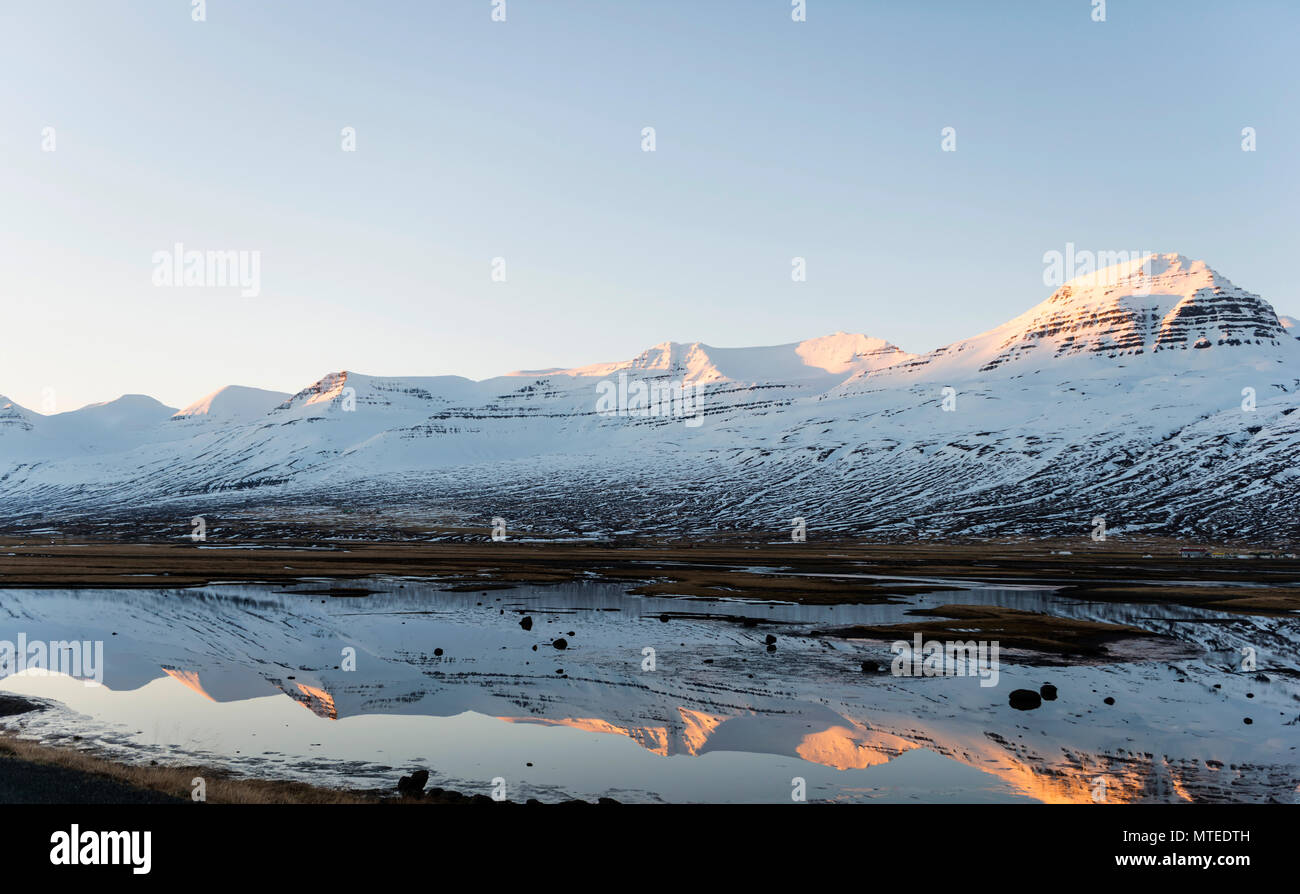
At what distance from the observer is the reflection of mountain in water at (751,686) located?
24125 mm

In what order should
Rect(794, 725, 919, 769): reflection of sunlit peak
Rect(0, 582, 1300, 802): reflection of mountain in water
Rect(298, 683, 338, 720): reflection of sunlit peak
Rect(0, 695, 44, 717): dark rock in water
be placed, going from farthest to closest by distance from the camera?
Rect(298, 683, 338, 720): reflection of sunlit peak < Rect(0, 695, 44, 717): dark rock in water < Rect(0, 582, 1300, 802): reflection of mountain in water < Rect(794, 725, 919, 769): reflection of sunlit peak

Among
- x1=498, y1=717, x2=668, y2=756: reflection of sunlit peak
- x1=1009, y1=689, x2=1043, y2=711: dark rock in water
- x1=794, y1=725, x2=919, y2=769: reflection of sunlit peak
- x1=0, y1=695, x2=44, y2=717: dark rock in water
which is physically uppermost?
x1=0, y1=695, x2=44, y2=717: dark rock in water

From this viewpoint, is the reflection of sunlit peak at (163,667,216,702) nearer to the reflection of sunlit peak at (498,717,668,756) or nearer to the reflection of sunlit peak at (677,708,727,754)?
the reflection of sunlit peak at (498,717,668,756)

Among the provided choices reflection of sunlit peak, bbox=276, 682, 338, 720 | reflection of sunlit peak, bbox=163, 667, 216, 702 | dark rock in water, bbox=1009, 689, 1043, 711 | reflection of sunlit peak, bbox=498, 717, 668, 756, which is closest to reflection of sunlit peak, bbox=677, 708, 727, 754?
reflection of sunlit peak, bbox=498, 717, 668, 756

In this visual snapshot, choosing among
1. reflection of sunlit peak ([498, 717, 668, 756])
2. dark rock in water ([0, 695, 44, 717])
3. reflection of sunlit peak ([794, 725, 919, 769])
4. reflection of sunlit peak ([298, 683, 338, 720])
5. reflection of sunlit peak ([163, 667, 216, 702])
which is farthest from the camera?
reflection of sunlit peak ([163, 667, 216, 702])

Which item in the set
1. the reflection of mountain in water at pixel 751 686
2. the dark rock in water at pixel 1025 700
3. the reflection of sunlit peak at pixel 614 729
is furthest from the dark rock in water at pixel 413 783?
the dark rock in water at pixel 1025 700

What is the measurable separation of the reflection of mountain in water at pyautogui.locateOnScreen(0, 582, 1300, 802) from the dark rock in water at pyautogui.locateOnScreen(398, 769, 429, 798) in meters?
6.67

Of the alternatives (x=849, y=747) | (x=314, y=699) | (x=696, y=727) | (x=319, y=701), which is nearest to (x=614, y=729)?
(x=696, y=727)

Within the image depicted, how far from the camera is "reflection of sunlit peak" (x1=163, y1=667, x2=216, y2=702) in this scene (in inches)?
1277

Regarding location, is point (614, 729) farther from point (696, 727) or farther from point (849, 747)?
point (849, 747)

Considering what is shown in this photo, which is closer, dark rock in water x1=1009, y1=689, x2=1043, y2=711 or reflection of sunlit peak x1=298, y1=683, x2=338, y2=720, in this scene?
reflection of sunlit peak x1=298, y1=683, x2=338, y2=720

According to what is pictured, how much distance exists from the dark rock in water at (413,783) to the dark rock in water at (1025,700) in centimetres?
1968

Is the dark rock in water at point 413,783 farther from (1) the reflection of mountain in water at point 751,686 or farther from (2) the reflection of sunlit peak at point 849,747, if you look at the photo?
(2) the reflection of sunlit peak at point 849,747
